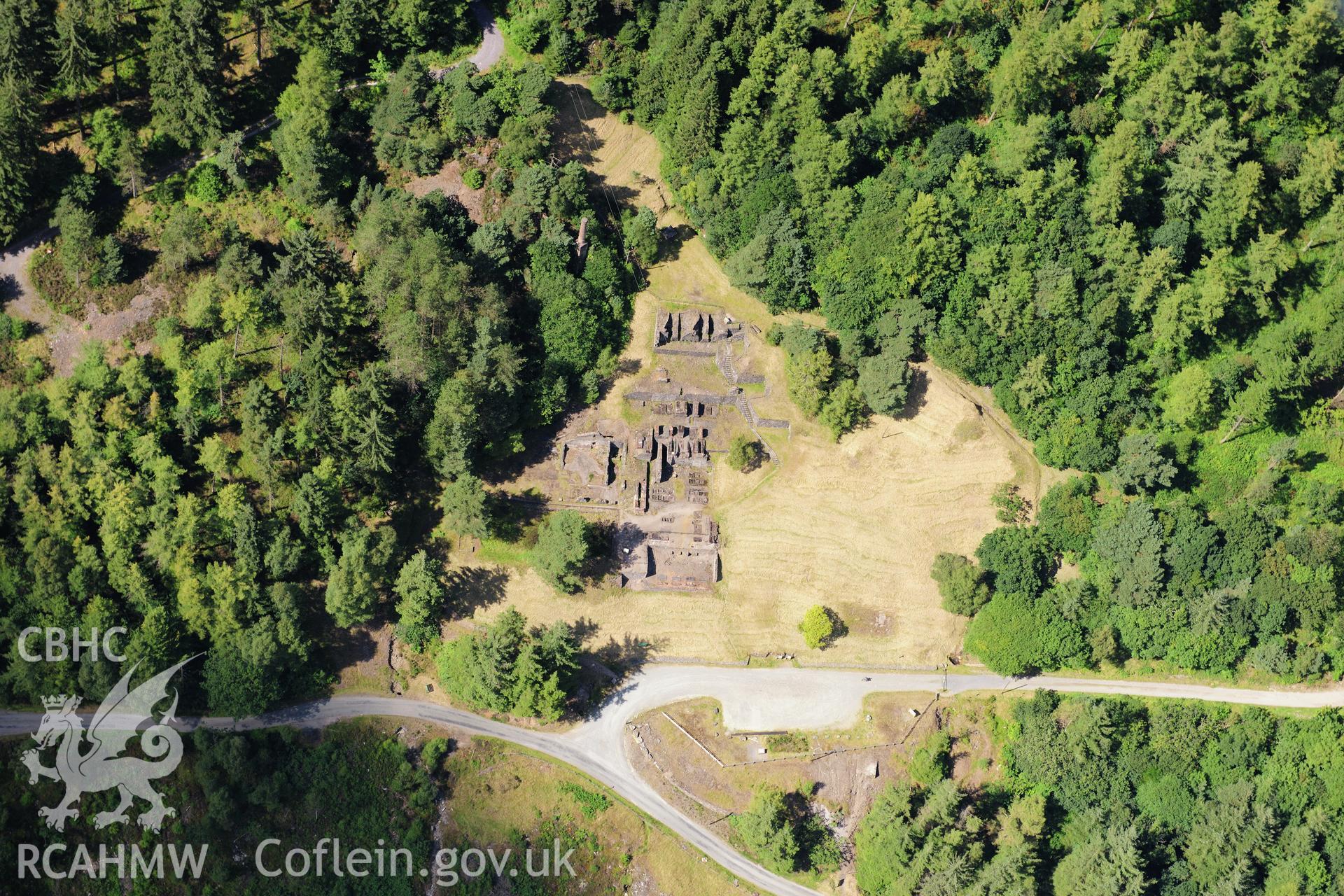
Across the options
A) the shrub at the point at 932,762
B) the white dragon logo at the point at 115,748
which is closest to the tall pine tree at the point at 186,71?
the white dragon logo at the point at 115,748

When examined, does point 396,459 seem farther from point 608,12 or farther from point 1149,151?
point 1149,151

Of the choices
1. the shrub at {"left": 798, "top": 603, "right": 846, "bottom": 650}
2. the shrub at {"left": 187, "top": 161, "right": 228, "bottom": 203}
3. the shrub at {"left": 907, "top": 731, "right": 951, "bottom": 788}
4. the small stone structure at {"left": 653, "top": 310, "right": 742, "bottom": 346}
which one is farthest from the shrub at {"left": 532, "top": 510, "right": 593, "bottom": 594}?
the shrub at {"left": 187, "top": 161, "right": 228, "bottom": 203}

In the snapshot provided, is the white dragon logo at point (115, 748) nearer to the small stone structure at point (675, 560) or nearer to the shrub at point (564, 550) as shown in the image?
the shrub at point (564, 550)

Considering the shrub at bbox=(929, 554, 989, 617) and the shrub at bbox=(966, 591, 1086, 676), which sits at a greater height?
the shrub at bbox=(929, 554, 989, 617)

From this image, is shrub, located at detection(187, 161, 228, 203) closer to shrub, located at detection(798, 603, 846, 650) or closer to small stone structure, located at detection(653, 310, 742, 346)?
small stone structure, located at detection(653, 310, 742, 346)

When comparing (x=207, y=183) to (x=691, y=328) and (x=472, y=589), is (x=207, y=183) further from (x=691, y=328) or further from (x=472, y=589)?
(x=691, y=328)
